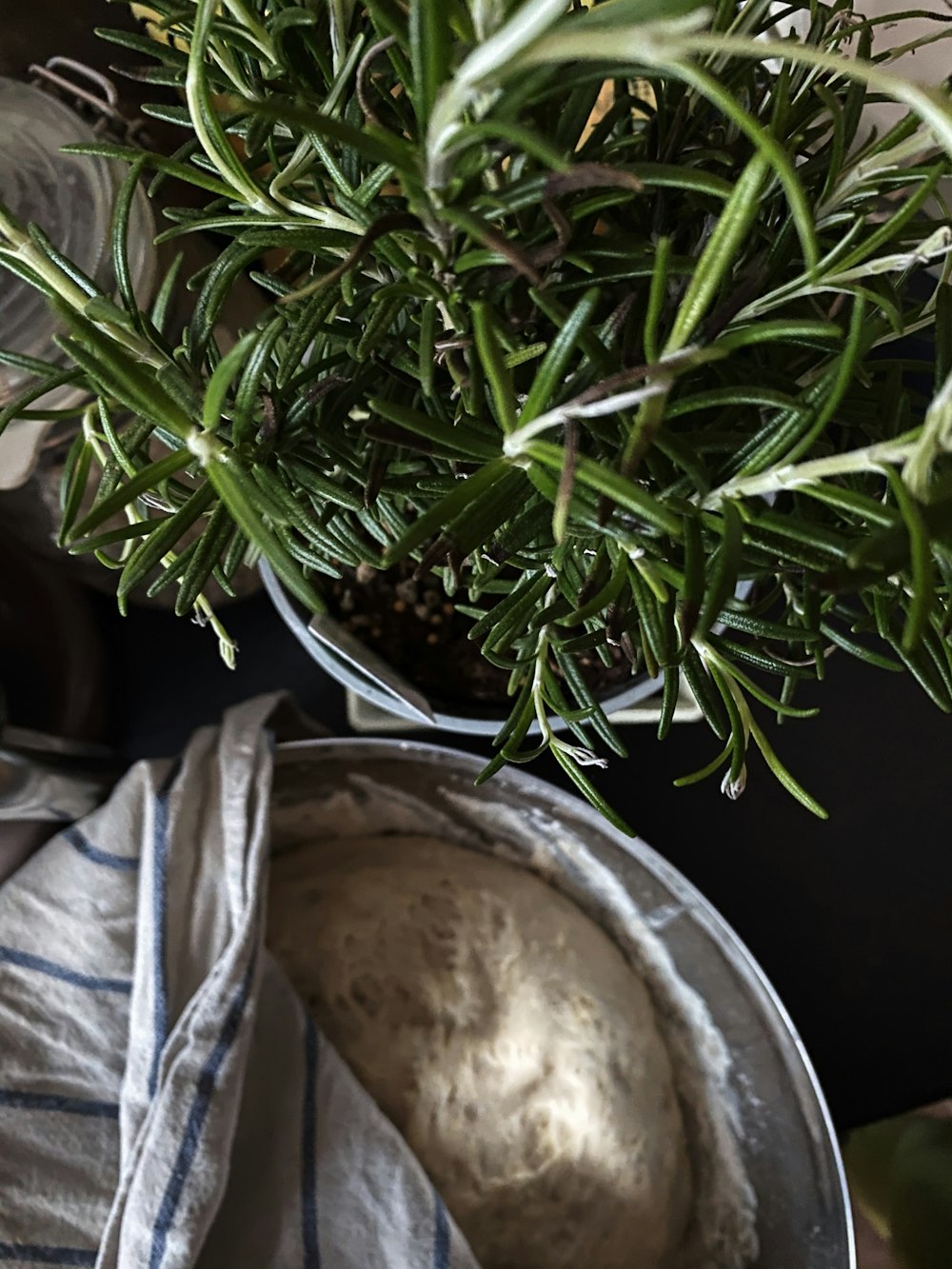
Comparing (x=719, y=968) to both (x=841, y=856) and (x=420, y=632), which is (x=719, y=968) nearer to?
(x=841, y=856)

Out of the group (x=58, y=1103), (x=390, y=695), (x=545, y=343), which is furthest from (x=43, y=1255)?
(x=545, y=343)

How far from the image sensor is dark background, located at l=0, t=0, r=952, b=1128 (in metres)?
0.51

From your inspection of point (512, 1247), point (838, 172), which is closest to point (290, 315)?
point (838, 172)

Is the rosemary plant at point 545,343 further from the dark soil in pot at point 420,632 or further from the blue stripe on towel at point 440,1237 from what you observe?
the blue stripe on towel at point 440,1237

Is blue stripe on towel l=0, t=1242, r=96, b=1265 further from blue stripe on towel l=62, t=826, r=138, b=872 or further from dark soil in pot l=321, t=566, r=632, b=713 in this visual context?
dark soil in pot l=321, t=566, r=632, b=713

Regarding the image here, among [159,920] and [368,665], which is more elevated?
[368,665]

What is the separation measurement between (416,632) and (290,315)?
22 centimetres

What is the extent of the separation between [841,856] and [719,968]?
4.4 inches

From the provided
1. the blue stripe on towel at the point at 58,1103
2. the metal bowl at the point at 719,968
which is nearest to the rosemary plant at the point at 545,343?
the metal bowl at the point at 719,968

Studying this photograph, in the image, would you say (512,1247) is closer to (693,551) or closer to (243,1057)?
(243,1057)

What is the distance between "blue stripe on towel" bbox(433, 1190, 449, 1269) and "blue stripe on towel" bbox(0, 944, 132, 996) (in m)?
0.17

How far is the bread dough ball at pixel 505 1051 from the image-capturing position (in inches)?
17.6

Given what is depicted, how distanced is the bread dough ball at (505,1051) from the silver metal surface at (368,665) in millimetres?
131

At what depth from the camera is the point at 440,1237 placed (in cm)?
41
